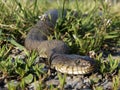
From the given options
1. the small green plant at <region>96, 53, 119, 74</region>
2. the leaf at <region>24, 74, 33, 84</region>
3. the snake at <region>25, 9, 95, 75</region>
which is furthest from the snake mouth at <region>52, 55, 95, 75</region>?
the leaf at <region>24, 74, 33, 84</region>

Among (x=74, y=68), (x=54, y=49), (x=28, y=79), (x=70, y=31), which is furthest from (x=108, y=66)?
(x=70, y=31)

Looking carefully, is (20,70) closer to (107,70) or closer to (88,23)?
(107,70)

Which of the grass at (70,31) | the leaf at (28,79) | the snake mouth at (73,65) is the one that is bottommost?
the leaf at (28,79)

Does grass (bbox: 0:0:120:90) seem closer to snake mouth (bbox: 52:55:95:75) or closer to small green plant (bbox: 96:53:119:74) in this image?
small green plant (bbox: 96:53:119:74)

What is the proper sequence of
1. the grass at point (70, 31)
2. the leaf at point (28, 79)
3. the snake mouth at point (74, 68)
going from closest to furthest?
the leaf at point (28, 79) → the snake mouth at point (74, 68) → the grass at point (70, 31)

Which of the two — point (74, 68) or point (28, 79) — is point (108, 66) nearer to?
point (74, 68)

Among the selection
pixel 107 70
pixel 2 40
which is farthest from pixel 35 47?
pixel 107 70

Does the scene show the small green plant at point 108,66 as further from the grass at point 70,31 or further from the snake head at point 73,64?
the snake head at point 73,64

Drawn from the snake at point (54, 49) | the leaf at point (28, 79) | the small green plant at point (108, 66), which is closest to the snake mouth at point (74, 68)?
the snake at point (54, 49)

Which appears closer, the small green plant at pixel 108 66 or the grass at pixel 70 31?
the small green plant at pixel 108 66
